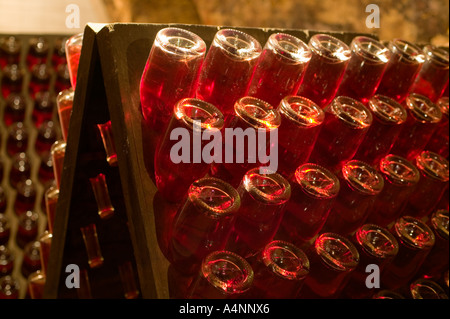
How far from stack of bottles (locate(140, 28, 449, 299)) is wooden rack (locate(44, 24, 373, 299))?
3cm

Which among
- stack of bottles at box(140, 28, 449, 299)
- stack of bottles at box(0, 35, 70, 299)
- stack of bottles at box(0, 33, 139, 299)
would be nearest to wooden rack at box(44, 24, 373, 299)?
stack of bottles at box(140, 28, 449, 299)

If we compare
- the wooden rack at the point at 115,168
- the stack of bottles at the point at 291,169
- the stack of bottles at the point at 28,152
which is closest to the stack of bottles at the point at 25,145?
the stack of bottles at the point at 28,152

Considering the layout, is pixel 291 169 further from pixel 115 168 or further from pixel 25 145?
pixel 25 145

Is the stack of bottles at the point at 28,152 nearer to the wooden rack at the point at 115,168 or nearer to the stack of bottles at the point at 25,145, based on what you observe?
the stack of bottles at the point at 25,145

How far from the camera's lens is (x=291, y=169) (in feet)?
2.93

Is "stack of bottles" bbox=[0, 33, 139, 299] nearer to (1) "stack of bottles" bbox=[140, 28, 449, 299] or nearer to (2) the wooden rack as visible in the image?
(2) the wooden rack

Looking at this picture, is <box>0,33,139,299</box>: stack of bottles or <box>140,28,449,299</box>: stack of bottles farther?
<box>0,33,139,299</box>: stack of bottles

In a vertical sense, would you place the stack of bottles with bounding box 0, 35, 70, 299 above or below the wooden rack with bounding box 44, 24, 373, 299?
below

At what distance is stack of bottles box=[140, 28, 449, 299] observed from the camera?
0.76 metres

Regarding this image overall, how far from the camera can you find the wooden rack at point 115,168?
2.51 feet

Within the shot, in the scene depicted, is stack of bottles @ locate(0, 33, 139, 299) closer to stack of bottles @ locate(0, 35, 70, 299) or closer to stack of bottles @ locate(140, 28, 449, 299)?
stack of bottles @ locate(0, 35, 70, 299)

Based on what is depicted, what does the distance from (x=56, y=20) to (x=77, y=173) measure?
1.62 meters

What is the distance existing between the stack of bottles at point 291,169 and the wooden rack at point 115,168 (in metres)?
0.03

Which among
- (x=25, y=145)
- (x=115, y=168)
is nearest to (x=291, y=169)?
(x=115, y=168)
